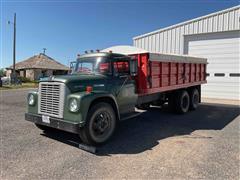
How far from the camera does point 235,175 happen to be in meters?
3.75

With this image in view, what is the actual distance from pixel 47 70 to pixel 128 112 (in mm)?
39829

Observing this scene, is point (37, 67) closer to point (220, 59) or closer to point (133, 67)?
point (220, 59)

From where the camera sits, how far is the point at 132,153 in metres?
4.73

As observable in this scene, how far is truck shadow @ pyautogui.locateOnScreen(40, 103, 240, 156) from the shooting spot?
5.18 m

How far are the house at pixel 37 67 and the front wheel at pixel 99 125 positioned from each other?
36.0 metres

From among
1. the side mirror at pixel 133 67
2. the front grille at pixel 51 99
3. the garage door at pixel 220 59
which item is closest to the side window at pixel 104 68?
the side mirror at pixel 133 67

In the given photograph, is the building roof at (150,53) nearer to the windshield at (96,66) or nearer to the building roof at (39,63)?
the windshield at (96,66)

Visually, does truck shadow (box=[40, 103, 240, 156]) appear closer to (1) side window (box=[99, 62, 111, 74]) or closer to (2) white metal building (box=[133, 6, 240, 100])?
(1) side window (box=[99, 62, 111, 74])

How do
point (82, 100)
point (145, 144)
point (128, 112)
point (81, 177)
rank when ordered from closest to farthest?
point (81, 177)
point (82, 100)
point (145, 144)
point (128, 112)

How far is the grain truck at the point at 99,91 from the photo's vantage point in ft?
16.1

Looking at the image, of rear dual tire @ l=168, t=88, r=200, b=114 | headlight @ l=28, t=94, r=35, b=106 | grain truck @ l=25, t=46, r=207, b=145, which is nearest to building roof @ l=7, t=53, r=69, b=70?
rear dual tire @ l=168, t=88, r=200, b=114

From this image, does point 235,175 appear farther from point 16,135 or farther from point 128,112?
point 16,135

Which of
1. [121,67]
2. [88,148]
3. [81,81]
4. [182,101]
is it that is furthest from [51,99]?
[182,101]

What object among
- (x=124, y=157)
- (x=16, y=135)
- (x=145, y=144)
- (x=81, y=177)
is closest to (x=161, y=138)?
(x=145, y=144)
